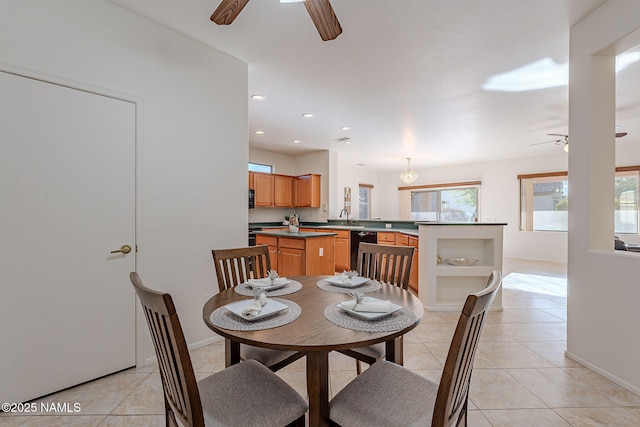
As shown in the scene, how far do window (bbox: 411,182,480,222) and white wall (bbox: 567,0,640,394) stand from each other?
6.00m

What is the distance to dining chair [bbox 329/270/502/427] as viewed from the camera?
870 millimetres

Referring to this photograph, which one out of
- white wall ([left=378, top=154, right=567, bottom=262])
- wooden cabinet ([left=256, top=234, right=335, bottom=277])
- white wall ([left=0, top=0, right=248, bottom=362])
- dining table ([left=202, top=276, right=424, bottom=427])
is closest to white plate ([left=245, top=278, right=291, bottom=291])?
dining table ([left=202, top=276, right=424, bottom=427])

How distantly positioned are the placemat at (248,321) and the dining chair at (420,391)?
368 mm

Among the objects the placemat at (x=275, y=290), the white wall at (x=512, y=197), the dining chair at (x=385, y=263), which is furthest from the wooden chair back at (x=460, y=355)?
the white wall at (x=512, y=197)

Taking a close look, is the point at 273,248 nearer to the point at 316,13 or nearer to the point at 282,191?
the point at 282,191

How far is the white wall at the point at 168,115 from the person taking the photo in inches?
69.5

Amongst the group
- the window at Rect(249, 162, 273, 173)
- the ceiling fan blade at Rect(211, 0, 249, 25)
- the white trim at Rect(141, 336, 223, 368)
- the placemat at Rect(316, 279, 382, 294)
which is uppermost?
the ceiling fan blade at Rect(211, 0, 249, 25)

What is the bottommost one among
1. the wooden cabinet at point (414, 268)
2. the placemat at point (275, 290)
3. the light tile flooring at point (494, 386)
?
the light tile flooring at point (494, 386)

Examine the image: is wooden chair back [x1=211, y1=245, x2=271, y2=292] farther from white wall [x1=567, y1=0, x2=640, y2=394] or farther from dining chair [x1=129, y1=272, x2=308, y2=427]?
white wall [x1=567, y1=0, x2=640, y2=394]

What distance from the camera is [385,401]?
1.10m

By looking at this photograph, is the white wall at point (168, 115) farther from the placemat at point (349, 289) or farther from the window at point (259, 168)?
the window at point (259, 168)

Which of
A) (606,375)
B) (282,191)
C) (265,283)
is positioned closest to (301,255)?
(265,283)

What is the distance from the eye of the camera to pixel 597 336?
206cm

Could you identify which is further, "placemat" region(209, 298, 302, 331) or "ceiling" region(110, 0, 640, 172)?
"ceiling" region(110, 0, 640, 172)
